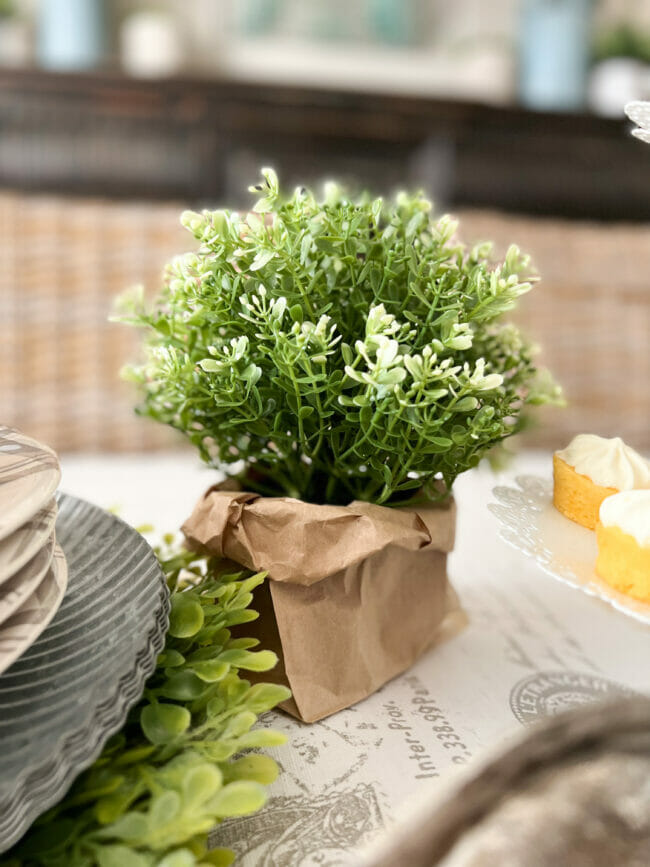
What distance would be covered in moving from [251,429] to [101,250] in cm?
122

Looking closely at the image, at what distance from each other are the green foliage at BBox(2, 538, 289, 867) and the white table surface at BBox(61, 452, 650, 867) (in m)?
0.04

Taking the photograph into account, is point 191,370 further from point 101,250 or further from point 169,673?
point 101,250

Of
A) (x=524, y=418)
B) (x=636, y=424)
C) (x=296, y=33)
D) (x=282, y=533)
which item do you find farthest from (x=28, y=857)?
(x=296, y=33)

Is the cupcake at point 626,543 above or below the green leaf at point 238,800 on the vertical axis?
above

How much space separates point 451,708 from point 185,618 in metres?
0.18

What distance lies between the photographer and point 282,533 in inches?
18.4

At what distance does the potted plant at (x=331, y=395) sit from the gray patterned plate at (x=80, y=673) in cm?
7

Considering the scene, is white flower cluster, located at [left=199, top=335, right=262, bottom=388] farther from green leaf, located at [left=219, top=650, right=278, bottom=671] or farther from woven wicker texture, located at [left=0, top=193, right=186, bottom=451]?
woven wicker texture, located at [left=0, top=193, right=186, bottom=451]

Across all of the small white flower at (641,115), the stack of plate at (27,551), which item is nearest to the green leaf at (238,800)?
the stack of plate at (27,551)

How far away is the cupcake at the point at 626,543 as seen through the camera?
0.40 m

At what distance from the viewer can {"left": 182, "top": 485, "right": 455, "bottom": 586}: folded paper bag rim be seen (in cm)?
46

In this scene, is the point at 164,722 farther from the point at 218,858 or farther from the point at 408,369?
the point at 408,369

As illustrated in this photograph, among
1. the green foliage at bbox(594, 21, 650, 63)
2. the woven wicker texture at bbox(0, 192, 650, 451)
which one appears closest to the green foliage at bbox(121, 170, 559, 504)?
the woven wicker texture at bbox(0, 192, 650, 451)

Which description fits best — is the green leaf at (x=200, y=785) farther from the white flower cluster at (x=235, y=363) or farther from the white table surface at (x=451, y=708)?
the white flower cluster at (x=235, y=363)
